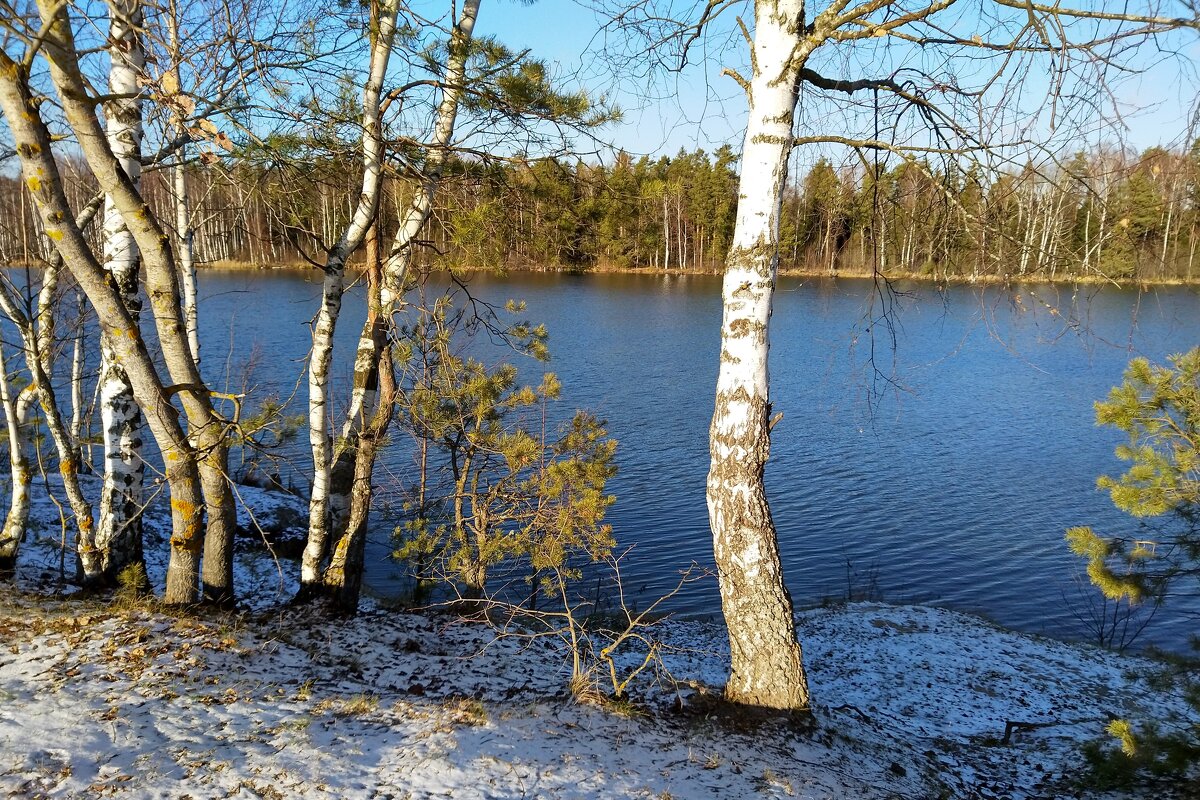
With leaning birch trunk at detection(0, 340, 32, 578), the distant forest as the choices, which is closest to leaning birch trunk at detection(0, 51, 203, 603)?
the distant forest

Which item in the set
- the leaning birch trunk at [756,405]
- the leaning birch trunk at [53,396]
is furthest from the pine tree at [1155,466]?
the leaning birch trunk at [53,396]

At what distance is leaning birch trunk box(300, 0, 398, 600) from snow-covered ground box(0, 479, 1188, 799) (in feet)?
3.51

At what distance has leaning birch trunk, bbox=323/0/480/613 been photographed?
19.5 ft

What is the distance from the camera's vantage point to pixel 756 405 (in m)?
4.54

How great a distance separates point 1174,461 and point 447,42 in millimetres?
6845

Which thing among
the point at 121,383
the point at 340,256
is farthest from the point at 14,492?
the point at 340,256

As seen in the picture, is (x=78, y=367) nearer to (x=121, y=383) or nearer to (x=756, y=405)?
(x=121, y=383)

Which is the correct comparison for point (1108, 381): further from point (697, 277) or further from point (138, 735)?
point (697, 277)

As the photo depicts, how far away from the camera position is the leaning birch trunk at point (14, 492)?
5.91 meters

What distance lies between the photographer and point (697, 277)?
5034cm

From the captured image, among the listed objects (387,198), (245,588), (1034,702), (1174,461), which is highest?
(387,198)

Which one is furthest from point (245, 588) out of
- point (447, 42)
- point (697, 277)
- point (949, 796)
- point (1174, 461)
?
point (697, 277)

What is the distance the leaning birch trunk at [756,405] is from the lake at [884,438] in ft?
2.14

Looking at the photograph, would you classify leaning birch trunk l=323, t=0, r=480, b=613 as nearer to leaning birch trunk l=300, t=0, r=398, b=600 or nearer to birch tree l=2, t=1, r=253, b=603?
leaning birch trunk l=300, t=0, r=398, b=600
